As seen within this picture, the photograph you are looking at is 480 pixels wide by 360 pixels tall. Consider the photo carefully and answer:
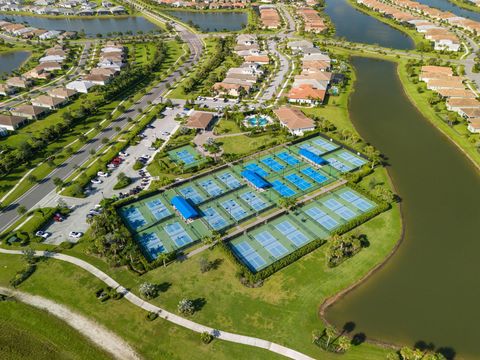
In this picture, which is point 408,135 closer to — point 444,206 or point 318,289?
point 444,206

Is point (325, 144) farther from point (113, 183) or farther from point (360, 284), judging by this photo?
point (113, 183)

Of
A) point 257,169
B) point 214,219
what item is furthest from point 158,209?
point 257,169

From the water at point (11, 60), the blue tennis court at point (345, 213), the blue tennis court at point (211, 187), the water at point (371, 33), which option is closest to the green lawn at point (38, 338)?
the blue tennis court at point (211, 187)

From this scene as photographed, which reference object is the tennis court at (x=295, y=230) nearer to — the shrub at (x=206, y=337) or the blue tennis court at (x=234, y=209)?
the blue tennis court at (x=234, y=209)

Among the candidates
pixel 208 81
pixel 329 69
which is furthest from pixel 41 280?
pixel 329 69

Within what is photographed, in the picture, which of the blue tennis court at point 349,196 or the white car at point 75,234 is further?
the blue tennis court at point 349,196

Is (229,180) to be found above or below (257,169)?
below
